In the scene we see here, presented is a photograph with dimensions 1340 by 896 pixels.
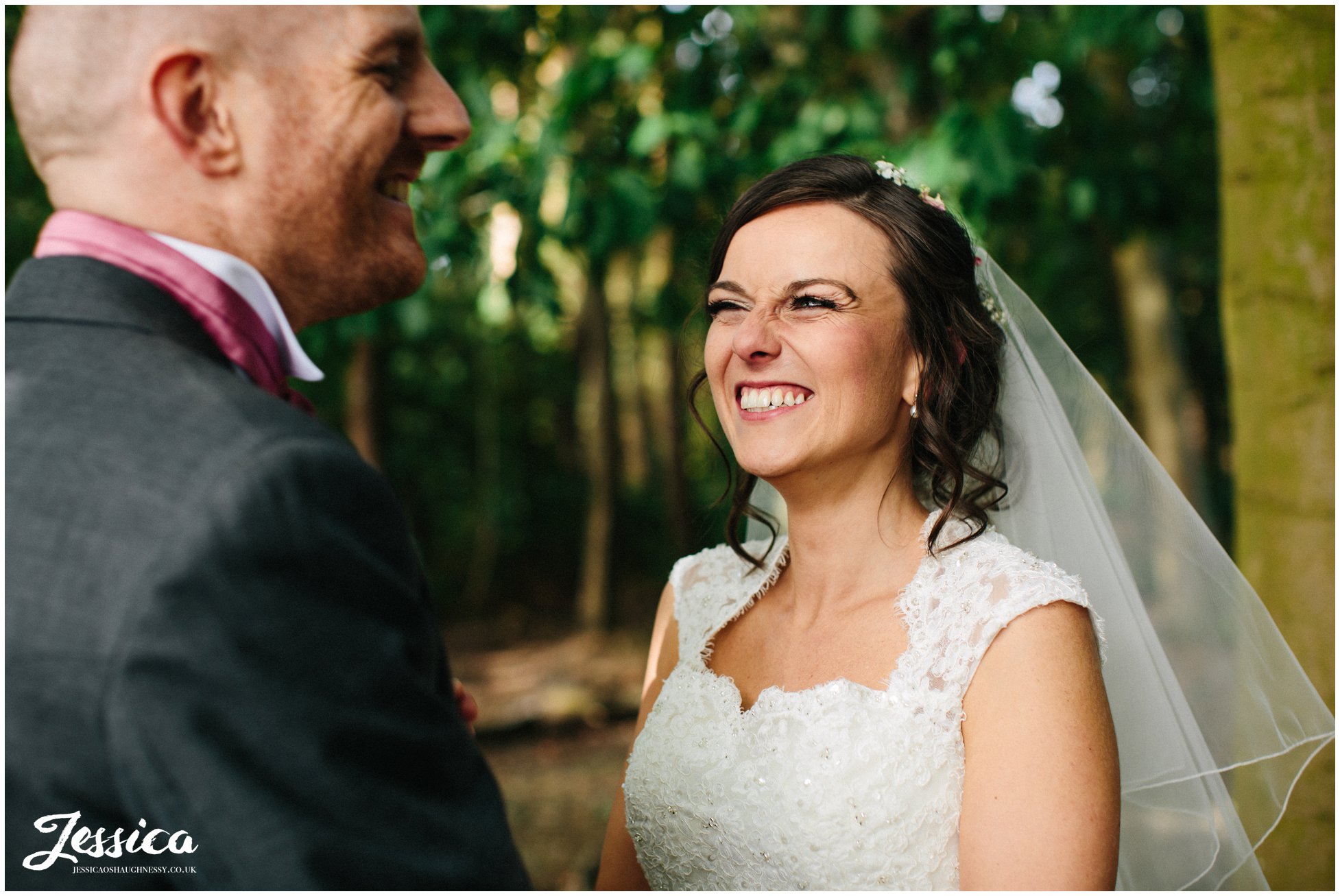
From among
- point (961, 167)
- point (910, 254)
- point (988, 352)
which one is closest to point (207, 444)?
point (910, 254)

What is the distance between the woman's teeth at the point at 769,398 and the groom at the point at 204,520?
3.81 feet

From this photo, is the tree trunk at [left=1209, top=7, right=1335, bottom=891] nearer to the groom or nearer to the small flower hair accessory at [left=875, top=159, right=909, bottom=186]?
the small flower hair accessory at [left=875, top=159, right=909, bottom=186]

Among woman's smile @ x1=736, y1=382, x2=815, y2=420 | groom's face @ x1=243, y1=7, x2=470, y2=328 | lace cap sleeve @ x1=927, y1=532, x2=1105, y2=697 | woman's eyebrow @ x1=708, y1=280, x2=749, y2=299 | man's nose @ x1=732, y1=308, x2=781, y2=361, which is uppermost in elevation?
groom's face @ x1=243, y1=7, x2=470, y2=328

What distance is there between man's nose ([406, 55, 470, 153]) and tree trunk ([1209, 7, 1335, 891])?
2.51 metres

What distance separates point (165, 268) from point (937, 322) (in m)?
1.65

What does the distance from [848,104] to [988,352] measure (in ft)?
7.41

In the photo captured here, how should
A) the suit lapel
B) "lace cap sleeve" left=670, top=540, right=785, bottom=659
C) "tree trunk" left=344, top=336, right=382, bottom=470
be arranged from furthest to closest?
"tree trunk" left=344, top=336, right=382, bottom=470
"lace cap sleeve" left=670, top=540, right=785, bottom=659
the suit lapel

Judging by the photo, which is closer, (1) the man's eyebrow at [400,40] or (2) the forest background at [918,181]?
(1) the man's eyebrow at [400,40]

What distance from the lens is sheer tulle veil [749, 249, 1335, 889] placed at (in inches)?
85.0

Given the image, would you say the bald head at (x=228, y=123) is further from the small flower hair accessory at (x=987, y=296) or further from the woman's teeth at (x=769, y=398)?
the small flower hair accessory at (x=987, y=296)

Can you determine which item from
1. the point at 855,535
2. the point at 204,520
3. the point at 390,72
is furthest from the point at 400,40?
the point at 855,535

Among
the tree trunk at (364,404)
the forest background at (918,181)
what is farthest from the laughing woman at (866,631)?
the tree trunk at (364,404)

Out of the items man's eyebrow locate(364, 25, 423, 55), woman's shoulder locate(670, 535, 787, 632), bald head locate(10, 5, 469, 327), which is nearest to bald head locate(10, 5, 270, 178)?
bald head locate(10, 5, 469, 327)

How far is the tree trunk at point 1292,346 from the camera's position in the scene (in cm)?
274
